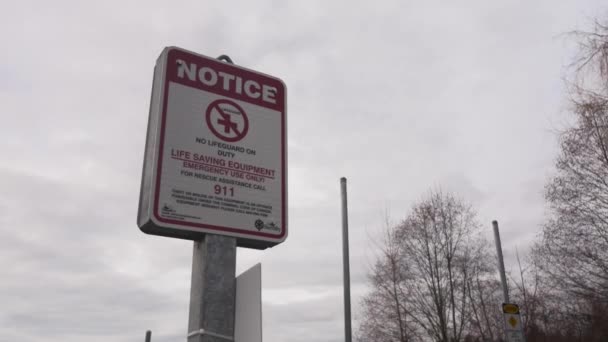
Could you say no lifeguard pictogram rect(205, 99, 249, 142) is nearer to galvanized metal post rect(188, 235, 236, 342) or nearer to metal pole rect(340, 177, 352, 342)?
galvanized metal post rect(188, 235, 236, 342)

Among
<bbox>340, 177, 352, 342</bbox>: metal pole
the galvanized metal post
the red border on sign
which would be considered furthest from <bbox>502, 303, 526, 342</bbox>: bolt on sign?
the galvanized metal post

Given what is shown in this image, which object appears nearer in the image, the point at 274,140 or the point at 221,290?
the point at 221,290

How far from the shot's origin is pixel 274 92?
3.81 m

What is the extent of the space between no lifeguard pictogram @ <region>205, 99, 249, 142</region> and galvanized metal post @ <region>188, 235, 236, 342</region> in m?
0.72

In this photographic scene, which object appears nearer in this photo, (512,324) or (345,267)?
(512,324)

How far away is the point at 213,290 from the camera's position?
285 cm

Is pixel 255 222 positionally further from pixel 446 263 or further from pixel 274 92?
pixel 446 263

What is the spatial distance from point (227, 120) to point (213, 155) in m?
0.31

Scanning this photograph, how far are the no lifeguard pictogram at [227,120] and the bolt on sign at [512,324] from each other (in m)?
10.1

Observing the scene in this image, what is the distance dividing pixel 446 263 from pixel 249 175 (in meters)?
19.9

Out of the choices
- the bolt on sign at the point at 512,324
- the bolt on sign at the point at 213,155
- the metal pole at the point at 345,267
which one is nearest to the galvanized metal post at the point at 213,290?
the bolt on sign at the point at 213,155

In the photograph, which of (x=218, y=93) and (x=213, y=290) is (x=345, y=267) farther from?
(x=213, y=290)

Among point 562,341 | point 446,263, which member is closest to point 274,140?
point 446,263

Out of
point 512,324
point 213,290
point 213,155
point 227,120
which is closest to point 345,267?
point 512,324
